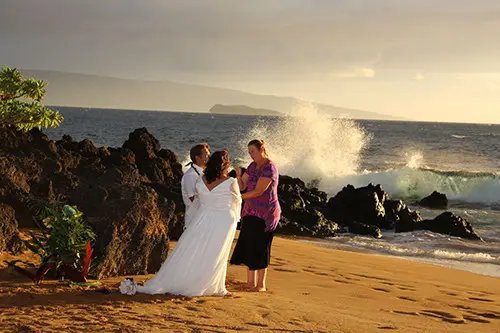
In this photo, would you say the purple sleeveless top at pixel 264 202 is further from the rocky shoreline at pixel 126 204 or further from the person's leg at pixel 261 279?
the rocky shoreline at pixel 126 204

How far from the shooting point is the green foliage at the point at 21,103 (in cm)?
990

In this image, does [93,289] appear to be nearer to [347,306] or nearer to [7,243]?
[7,243]

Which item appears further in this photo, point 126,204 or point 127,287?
point 126,204

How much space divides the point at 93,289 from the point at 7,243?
1491 millimetres

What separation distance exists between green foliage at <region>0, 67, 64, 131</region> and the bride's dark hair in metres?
4.51

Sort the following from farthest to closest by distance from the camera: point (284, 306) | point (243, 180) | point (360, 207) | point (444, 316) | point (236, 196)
A: 1. point (360, 207)
2. point (243, 180)
3. point (444, 316)
4. point (236, 196)
5. point (284, 306)

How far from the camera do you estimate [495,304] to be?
809cm

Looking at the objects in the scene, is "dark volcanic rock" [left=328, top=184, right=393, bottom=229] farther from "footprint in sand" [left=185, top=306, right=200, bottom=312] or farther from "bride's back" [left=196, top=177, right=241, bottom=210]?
"footprint in sand" [left=185, top=306, right=200, bottom=312]

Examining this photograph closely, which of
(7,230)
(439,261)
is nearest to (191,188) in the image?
(7,230)

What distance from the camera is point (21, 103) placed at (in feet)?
34.2

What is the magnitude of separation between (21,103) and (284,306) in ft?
20.1

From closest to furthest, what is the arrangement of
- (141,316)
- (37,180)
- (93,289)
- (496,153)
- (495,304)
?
(141,316) → (93,289) → (495,304) → (37,180) → (496,153)

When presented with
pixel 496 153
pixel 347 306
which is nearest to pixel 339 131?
pixel 496 153

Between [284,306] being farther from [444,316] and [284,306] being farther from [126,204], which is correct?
[126,204]
